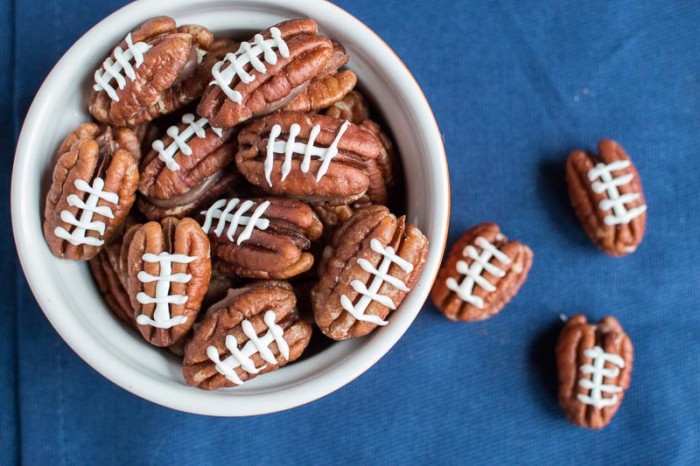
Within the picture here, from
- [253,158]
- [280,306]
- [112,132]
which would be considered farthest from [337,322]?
[112,132]

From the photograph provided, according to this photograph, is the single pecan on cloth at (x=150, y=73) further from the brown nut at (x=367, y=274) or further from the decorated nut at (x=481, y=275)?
the decorated nut at (x=481, y=275)

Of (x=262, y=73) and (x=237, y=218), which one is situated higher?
(x=262, y=73)

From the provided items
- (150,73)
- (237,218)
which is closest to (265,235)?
(237,218)

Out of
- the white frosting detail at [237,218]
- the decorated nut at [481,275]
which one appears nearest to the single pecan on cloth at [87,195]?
the white frosting detail at [237,218]

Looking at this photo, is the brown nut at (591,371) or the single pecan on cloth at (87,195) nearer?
the single pecan on cloth at (87,195)

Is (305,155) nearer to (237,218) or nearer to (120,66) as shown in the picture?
(237,218)

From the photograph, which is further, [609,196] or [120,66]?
[609,196]

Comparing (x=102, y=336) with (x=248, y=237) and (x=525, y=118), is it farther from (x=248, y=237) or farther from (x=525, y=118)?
(x=525, y=118)
